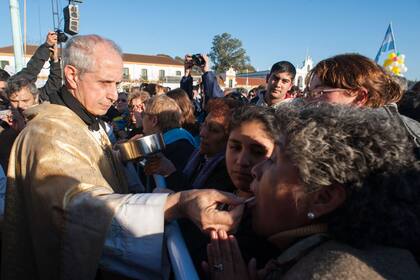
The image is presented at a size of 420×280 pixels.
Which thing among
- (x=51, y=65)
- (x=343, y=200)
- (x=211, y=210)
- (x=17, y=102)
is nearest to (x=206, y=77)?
(x=51, y=65)

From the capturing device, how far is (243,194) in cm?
213

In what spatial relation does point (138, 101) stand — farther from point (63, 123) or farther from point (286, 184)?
point (286, 184)

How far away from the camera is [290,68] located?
492 cm

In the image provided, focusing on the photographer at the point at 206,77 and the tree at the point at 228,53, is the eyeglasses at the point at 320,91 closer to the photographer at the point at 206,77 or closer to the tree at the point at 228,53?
the photographer at the point at 206,77

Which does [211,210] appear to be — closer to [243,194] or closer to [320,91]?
[243,194]

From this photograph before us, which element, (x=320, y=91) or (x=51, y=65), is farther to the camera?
(x=51, y=65)

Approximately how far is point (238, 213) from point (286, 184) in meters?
0.22

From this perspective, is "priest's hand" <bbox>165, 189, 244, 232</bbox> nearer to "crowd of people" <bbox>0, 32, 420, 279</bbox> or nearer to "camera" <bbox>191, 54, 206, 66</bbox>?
"crowd of people" <bbox>0, 32, 420, 279</bbox>

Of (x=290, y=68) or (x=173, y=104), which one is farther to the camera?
(x=290, y=68)

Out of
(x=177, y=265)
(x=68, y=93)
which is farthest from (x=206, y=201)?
(x=68, y=93)

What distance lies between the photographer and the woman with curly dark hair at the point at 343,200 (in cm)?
111

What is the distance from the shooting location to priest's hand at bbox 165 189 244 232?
51.8 inches

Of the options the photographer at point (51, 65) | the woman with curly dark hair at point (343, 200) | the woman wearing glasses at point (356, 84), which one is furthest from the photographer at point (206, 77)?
the woman with curly dark hair at point (343, 200)

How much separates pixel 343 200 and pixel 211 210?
49 centimetres
